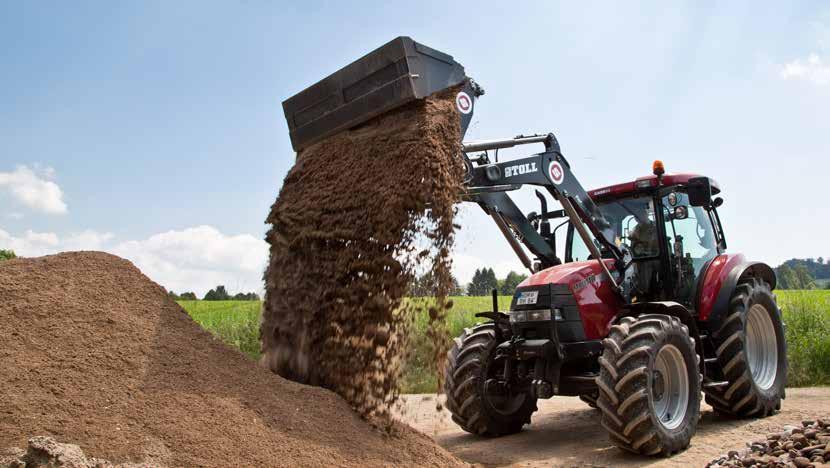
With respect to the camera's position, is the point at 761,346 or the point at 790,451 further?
the point at 761,346

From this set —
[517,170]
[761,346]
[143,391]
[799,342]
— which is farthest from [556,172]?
[799,342]

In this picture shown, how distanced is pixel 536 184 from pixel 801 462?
281 cm

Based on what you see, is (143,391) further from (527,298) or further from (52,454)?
(527,298)

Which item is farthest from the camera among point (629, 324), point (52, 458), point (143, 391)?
point (629, 324)

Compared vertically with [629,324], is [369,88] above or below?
above

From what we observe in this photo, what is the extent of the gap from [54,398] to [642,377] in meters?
4.02

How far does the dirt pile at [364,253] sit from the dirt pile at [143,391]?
38 centimetres

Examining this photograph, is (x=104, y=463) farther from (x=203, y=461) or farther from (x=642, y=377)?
(x=642, y=377)

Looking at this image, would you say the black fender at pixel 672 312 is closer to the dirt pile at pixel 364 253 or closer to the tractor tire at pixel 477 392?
the tractor tire at pixel 477 392

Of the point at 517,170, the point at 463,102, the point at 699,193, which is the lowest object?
the point at 699,193

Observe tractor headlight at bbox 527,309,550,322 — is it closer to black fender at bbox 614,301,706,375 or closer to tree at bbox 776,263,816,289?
black fender at bbox 614,301,706,375

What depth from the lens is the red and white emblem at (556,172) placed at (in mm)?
6043

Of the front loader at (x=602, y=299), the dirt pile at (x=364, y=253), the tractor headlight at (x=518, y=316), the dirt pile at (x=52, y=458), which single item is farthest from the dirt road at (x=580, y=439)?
the dirt pile at (x=52, y=458)

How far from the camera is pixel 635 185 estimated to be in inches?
268
